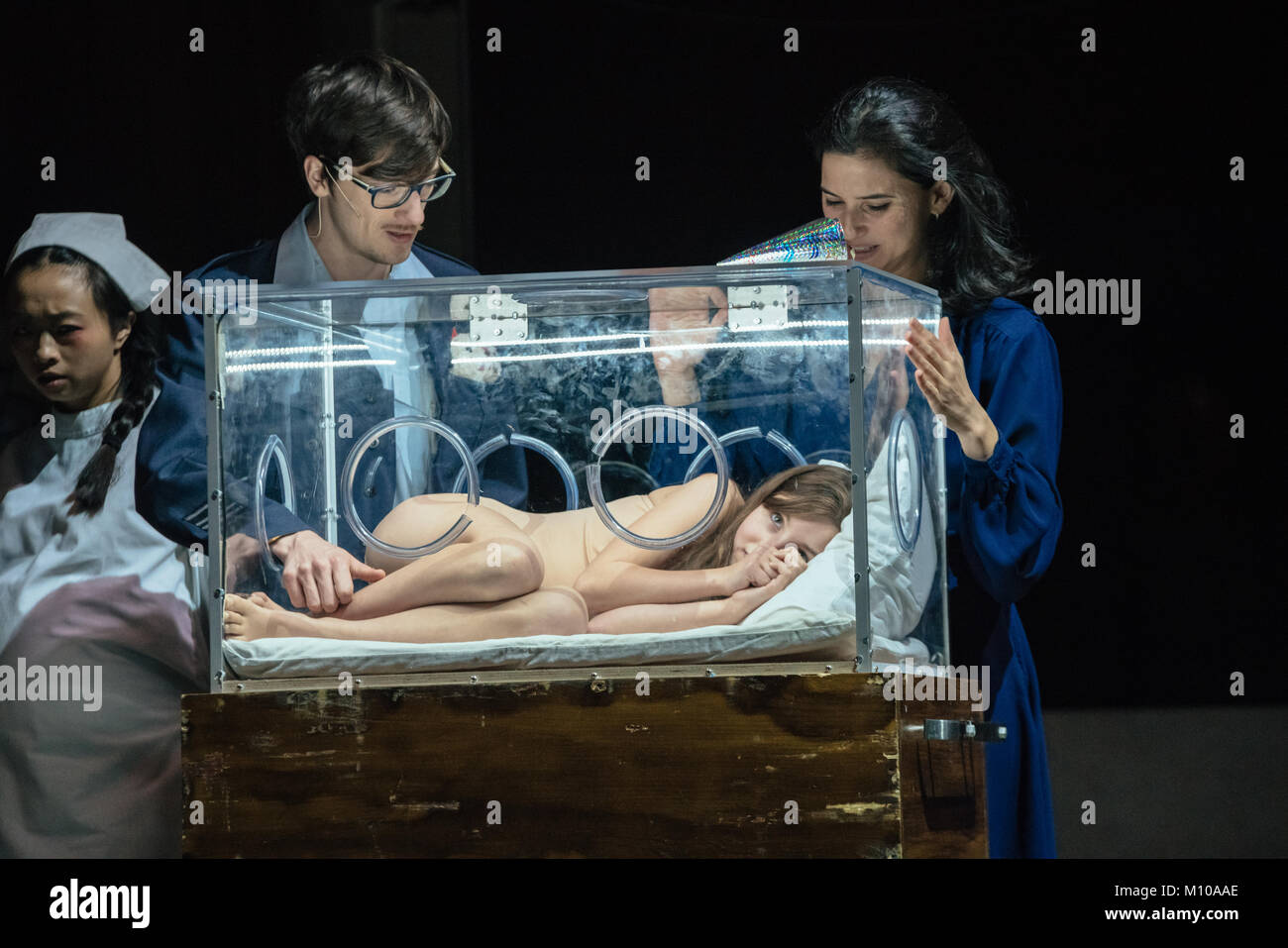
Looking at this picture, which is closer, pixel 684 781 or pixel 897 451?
pixel 684 781

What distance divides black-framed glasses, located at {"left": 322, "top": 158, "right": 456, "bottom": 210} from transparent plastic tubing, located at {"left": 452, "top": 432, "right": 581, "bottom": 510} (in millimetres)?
1342

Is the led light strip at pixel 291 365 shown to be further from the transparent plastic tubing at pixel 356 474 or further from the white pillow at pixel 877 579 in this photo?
the white pillow at pixel 877 579

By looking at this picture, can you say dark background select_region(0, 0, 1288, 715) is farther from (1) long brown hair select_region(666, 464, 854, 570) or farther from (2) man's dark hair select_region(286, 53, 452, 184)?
(1) long brown hair select_region(666, 464, 854, 570)

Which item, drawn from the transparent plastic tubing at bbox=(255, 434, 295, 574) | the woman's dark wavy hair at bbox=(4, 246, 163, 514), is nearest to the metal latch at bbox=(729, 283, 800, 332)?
the transparent plastic tubing at bbox=(255, 434, 295, 574)

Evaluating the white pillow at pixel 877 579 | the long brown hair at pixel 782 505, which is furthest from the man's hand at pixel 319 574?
the white pillow at pixel 877 579

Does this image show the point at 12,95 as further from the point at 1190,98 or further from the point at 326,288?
the point at 1190,98

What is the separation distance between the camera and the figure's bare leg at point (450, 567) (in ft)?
7.73

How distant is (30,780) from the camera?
349cm

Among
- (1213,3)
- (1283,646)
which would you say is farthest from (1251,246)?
(1283,646)

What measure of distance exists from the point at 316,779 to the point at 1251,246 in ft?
8.12

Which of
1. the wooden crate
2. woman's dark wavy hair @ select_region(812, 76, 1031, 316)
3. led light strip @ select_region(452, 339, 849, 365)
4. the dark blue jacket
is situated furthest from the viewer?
woman's dark wavy hair @ select_region(812, 76, 1031, 316)

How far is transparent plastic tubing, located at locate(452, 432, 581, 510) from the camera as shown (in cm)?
244

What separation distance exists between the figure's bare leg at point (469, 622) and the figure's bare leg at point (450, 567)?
0.05ft

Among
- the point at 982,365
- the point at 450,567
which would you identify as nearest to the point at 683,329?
the point at 450,567
